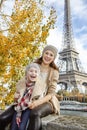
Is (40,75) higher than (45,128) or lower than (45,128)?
higher

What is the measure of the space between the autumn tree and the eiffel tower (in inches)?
1780

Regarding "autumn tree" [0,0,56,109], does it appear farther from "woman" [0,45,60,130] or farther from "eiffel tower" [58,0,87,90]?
"eiffel tower" [58,0,87,90]

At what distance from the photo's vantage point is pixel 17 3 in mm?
5910

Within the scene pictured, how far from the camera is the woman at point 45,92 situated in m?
2.14

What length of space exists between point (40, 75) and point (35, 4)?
3.65 metres

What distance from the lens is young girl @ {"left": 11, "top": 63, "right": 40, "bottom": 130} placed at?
221 cm

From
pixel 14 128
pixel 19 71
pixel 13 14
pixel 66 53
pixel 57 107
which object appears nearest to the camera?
pixel 14 128

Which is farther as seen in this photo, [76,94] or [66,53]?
[76,94]

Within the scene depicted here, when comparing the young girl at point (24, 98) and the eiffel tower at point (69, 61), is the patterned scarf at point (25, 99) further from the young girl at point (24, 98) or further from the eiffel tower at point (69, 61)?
the eiffel tower at point (69, 61)

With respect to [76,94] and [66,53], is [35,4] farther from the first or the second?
[76,94]

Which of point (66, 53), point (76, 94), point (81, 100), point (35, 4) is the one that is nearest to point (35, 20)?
point (35, 4)

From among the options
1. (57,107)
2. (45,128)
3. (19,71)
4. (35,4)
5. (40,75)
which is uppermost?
(35,4)

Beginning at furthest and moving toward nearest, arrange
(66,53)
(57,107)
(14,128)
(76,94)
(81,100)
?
(81,100) → (76,94) → (66,53) → (57,107) → (14,128)

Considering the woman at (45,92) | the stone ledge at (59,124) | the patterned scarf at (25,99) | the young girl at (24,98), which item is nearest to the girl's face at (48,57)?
the woman at (45,92)
